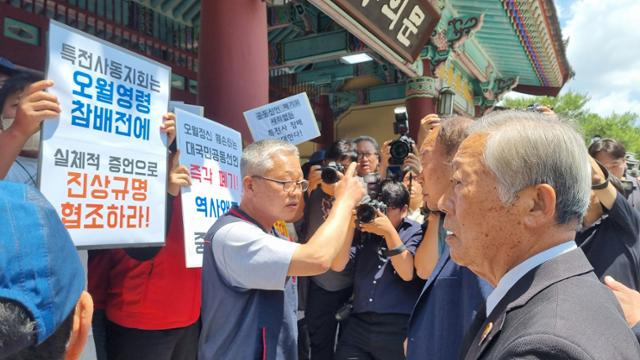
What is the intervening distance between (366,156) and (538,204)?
2298mm

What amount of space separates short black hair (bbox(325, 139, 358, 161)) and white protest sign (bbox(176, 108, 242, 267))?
2.72 feet

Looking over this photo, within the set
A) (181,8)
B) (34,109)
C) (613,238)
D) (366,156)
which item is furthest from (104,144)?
(181,8)

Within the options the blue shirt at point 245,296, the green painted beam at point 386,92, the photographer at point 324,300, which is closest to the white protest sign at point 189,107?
the photographer at point 324,300

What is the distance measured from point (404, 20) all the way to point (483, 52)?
445 cm

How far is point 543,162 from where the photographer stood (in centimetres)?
81

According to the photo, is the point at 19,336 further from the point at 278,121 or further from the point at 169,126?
the point at 278,121

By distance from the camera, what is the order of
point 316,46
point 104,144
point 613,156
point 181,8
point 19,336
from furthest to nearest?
point 316,46 → point 181,8 → point 613,156 → point 104,144 → point 19,336

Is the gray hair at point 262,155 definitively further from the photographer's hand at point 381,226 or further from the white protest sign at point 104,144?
the photographer's hand at point 381,226

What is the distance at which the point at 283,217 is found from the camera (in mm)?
1721

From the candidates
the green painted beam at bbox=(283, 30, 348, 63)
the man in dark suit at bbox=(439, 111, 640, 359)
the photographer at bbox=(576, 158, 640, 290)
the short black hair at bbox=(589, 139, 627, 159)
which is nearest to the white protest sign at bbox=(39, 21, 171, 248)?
the man in dark suit at bbox=(439, 111, 640, 359)

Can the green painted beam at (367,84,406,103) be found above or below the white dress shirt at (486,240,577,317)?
above

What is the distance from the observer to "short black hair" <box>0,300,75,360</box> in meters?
0.54

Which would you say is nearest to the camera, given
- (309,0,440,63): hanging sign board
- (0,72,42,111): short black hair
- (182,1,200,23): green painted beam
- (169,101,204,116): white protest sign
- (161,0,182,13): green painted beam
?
(0,72,42,111): short black hair

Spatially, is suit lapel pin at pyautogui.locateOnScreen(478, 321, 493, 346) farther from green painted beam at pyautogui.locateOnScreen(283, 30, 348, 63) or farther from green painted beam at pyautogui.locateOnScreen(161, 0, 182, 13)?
green painted beam at pyautogui.locateOnScreen(283, 30, 348, 63)
